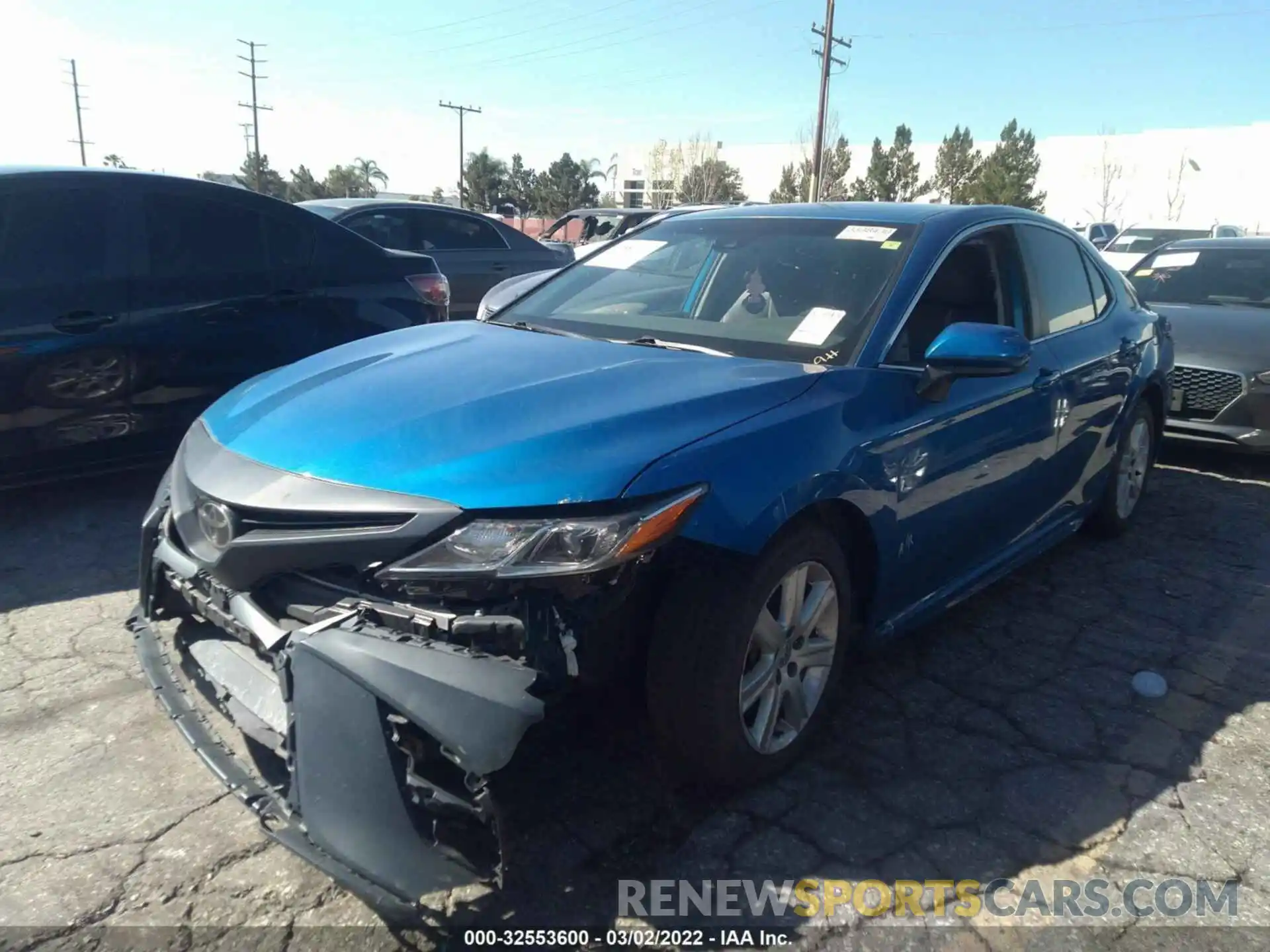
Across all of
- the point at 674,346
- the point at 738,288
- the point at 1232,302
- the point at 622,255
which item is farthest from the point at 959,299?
the point at 1232,302

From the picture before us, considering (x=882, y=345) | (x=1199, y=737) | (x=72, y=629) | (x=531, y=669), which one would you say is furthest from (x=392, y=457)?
(x=1199, y=737)

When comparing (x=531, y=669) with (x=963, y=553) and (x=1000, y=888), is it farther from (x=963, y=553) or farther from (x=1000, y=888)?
→ (x=963, y=553)

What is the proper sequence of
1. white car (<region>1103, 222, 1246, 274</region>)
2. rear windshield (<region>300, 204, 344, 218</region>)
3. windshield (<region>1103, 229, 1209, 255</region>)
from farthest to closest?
windshield (<region>1103, 229, 1209, 255</region>) → white car (<region>1103, 222, 1246, 274</region>) → rear windshield (<region>300, 204, 344, 218</region>)

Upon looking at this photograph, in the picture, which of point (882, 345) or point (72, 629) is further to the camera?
point (72, 629)

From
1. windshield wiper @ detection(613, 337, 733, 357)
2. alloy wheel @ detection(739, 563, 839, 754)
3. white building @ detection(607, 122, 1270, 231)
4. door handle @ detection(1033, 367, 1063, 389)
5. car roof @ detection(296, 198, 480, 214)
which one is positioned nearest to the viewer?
alloy wheel @ detection(739, 563, 839, 754)

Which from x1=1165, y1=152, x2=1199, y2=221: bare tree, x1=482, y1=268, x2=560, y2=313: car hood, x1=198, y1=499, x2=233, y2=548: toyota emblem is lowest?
x1=198, y1=499, x2=233, y2=548: toyota emblem

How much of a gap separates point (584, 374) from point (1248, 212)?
2005 inches

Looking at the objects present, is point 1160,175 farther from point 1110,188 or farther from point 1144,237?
point 1144,237

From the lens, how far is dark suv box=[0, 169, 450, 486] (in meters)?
4.26

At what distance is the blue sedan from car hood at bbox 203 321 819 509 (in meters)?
0.01

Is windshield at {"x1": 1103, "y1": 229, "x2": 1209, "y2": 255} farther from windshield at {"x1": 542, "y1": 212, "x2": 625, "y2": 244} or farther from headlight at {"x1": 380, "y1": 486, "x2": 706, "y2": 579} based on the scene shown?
headlight at {"x1": 380, "y1": 486, "x2": 706, "y2": 579}

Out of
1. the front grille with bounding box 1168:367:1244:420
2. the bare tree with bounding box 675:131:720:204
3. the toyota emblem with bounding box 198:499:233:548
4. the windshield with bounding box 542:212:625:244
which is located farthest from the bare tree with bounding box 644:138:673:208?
the toyota emblem with bounding box 198:499:233:548

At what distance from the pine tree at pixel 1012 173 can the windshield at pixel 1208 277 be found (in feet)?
140

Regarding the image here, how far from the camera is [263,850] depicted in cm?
238
